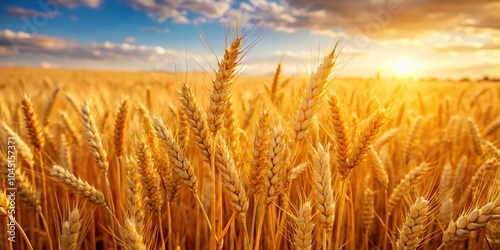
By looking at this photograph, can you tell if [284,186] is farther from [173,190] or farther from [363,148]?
[173,190]

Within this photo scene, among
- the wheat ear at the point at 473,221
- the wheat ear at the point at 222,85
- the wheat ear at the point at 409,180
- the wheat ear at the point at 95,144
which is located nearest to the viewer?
the wheat ear at the point at 473,221

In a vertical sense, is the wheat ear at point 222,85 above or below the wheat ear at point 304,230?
above

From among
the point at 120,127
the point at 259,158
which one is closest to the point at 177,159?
the point at 259,158

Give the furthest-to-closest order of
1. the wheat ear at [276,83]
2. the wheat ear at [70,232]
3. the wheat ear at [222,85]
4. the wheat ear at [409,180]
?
the wheat ear at [276,83], the wheat ear at [409,180], the wheat ear at [70,232], the wheat ear at [222,85]

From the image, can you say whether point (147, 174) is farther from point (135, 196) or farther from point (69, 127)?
point (69, 127)

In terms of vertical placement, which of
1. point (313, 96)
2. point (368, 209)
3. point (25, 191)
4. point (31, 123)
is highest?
point (313, 96)

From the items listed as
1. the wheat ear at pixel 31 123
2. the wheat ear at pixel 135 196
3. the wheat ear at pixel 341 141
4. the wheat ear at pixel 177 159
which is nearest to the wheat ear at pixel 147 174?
the wheat ear at pixel 135 196

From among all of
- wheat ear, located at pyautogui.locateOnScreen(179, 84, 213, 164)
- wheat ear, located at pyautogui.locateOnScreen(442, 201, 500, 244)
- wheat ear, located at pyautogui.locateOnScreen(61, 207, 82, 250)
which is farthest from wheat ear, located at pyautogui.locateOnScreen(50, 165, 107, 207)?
wheat ear, located at pyautogui.locateOnScreen(442, 201, 500, 244)

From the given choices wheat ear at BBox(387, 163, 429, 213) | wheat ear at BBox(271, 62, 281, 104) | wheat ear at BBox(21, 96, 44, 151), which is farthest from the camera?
wheat ear at BBox(271, 62, 281, 104)

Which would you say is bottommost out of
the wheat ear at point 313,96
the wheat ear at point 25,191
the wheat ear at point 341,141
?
the wheat ear at point 25,191

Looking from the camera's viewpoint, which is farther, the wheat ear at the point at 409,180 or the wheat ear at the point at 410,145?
the wheat ear at the point at 410,145

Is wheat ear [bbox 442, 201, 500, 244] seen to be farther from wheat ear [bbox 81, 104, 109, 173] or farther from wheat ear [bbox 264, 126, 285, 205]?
wheat ear [bbox 81, 104, 109, 173]

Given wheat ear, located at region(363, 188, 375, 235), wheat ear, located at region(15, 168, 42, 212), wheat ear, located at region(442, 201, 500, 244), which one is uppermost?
wheat ear, located at region(442, 201, 500, 244)

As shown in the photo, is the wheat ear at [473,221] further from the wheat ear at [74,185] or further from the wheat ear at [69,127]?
the wheat ear at [69,127]
